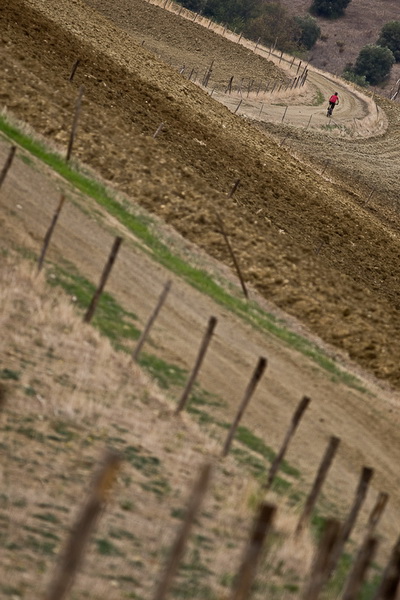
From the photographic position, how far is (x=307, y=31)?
506 feet

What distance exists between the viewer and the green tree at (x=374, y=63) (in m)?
149

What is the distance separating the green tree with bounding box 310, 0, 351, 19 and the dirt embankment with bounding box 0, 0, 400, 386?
11400 centimetres

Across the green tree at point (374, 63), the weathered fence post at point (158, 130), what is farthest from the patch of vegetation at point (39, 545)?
the green tree at point (374, 63)

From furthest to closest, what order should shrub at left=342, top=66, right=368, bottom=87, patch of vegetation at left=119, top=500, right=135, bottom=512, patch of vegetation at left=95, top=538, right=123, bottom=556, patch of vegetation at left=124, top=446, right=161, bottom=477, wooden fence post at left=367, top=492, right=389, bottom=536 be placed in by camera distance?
shrub at left=342, top=66, right=368, bottom=87, patch of vegetation at left=124, top=446, right=161, bottom=477, wooden fence post at left=367, top=492, right=389, bottom=536, patch of vegetation at left=119, top=500, right=135, bottom=512, patch of vegetation at left=95, top=538, right=123, bottom=556

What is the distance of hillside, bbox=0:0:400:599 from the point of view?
1532 centimetres

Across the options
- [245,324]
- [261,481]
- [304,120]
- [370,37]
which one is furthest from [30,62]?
[370,37]

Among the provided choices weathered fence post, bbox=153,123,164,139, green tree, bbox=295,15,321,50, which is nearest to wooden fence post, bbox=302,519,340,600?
weathered fence post, bbox=153,123,164,139

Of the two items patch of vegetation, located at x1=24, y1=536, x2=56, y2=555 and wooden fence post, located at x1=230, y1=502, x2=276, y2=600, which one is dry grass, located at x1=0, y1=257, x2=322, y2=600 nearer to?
patch of vegetation, located at x1=24, y1=536, x2=56, y2=555

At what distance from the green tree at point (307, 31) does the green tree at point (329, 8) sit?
11463mm

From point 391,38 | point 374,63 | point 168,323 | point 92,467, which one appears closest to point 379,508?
point 92,467

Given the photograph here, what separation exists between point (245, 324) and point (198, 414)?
25.2 feet

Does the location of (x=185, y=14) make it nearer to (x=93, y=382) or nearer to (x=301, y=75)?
(x=301, y=75)

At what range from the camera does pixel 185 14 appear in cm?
10231

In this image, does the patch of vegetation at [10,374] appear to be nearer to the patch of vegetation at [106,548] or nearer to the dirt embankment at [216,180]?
the patch of vegetation at [106,548]
